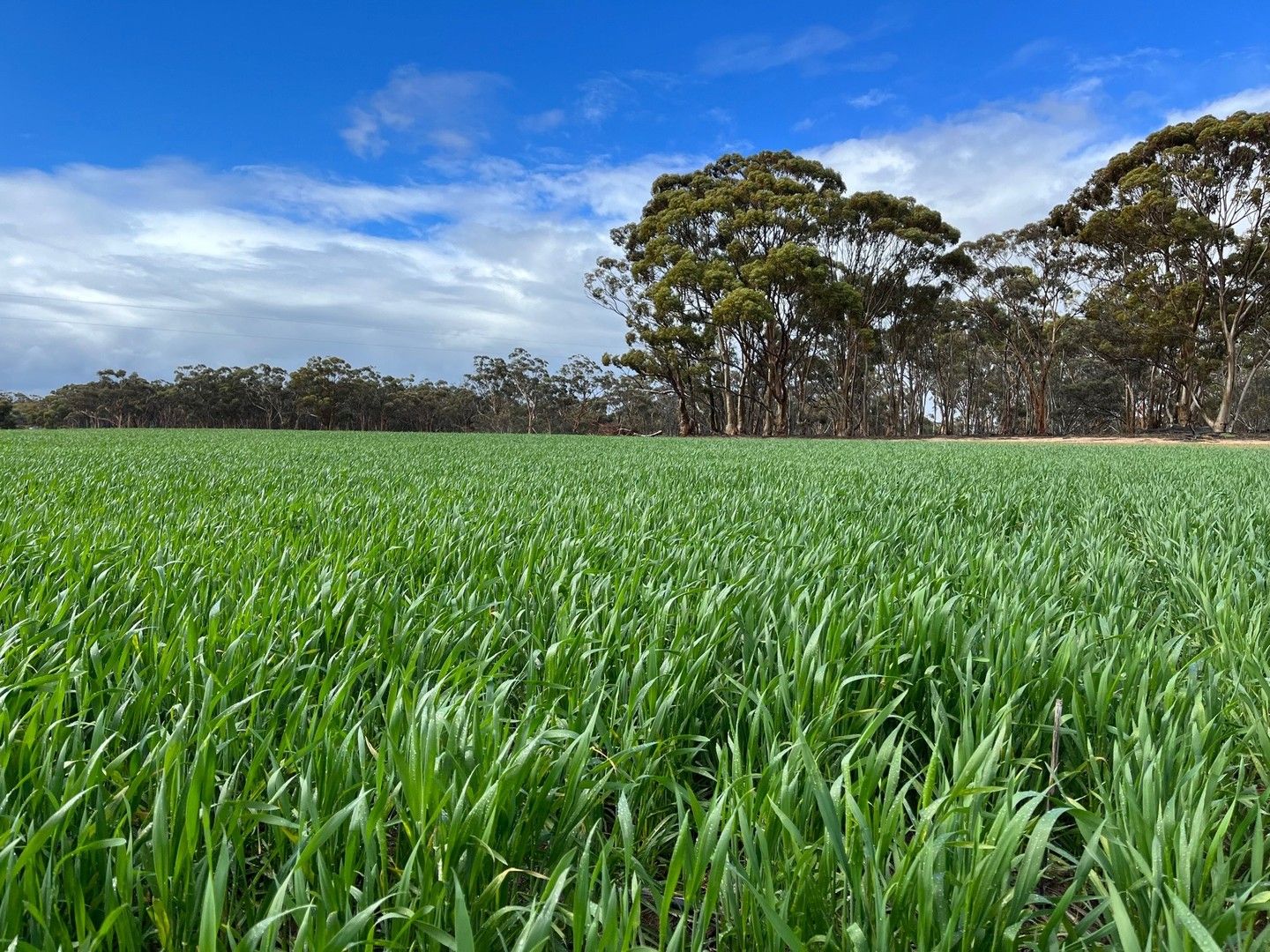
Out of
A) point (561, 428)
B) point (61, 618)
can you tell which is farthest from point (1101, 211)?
point (561, 428)

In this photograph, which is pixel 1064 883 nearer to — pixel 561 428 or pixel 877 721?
pixel 877 721

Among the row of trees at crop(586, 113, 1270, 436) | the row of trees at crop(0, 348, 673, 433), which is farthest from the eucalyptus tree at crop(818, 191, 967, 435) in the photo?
the row of trees at crop(0, 348, 673, 433)

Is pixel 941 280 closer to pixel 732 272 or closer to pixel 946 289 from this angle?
pixel 946 289

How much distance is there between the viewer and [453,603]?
2105 millimetres

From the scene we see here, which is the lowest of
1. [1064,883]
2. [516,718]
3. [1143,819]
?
[1064,883]

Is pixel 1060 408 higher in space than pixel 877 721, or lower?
higher

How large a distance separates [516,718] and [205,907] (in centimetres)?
88

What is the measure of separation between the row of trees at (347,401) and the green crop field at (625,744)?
57.8 metres

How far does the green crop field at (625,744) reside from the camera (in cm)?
86

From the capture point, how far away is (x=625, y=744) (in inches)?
50.1

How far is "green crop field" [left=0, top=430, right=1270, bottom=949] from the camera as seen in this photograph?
857mm

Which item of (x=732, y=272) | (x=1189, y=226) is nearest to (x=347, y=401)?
(x=732, y=272)

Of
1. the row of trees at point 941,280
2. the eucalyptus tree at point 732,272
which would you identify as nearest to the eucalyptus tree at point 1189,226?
the row of trees at point 941,280

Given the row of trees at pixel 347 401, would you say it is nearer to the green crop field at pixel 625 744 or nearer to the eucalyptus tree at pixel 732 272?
the eucalyptus tree at pixel 732 272
